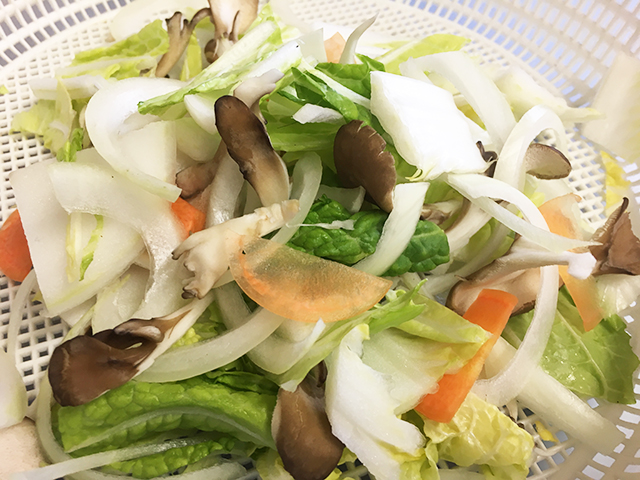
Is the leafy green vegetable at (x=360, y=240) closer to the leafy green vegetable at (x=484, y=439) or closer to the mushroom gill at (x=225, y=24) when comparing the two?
the leafy green vegetable at (x=484, y=439)

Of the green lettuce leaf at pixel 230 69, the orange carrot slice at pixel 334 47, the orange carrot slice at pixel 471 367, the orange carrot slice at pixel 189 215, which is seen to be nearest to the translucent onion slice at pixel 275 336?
the orange carrot slice at pixel 189 215

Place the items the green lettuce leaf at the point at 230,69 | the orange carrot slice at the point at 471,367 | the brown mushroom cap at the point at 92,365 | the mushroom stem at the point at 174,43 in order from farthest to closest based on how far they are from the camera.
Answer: the mushroom stem at the point at 174,43 → the green lettuce leaf at the point at 230,69 → the orange carrot slice at the point at 471,367 → the brown mushroom cap at the point at 92,365

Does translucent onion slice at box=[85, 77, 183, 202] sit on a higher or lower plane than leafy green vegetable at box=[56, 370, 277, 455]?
higher

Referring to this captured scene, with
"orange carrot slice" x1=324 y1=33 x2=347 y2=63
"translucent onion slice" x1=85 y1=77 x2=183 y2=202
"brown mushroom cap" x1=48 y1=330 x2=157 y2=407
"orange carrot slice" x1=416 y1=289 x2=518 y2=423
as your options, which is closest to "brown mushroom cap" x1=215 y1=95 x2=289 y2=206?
"translucent onion slice" x1=85 y1=77 x2=183 y2=202

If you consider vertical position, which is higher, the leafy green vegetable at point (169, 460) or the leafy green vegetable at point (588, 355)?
the leafy green vegetable at point (588, 355)

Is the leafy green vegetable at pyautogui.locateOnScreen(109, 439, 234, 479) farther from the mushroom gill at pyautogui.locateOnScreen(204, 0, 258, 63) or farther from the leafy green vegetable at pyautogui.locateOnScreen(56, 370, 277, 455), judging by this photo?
the mushroom gill at pyautogui.locateOnScreen(204, 0, 258, 63)

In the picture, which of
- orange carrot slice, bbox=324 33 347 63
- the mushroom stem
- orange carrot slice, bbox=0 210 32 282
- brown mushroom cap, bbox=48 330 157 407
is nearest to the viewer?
brown mushroom cap, bbox=48 330 157 407
